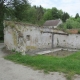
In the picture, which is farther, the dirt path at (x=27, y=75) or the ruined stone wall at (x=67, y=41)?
the ruined stone wall at (x=67, y=41)

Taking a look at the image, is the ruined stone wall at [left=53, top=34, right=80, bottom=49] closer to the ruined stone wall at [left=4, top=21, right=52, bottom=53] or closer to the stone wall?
the stone wall

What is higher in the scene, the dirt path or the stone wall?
the stone wall

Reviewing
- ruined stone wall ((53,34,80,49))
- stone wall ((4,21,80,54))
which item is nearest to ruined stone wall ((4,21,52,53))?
stone wall ((4,21,80,54))

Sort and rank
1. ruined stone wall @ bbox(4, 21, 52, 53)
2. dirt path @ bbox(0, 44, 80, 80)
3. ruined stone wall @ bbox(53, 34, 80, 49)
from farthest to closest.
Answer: ruined stone wall @ bbox(53, 34, 80, 49), ruined stone wall @ bbox(4, 21, 52, 53), dirt path @ bbox(0, 44, 80, 80)

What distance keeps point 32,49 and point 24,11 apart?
12707 mm

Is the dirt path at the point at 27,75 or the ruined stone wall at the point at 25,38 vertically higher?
the ruined stone wall at the point at 25,38

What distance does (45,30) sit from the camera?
1634 cm

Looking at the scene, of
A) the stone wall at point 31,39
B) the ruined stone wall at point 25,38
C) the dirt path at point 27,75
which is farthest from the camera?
the stone wall at point 31,39

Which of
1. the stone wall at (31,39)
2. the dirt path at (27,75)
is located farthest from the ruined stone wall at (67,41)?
the dirt path at (27,75)

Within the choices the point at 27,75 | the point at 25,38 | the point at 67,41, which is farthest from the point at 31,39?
the point at 27,75

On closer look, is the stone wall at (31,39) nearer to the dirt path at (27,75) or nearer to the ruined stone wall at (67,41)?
the ruined stone wall at (67,41)

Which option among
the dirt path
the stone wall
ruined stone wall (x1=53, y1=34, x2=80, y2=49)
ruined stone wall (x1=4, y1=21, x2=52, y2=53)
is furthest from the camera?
ruined stone wall (x1=53, y1=34, x2=80, y2=49)

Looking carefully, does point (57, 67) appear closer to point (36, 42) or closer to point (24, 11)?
point (36, 42)

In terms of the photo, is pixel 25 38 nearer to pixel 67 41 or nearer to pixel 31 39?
pixel 31 39
